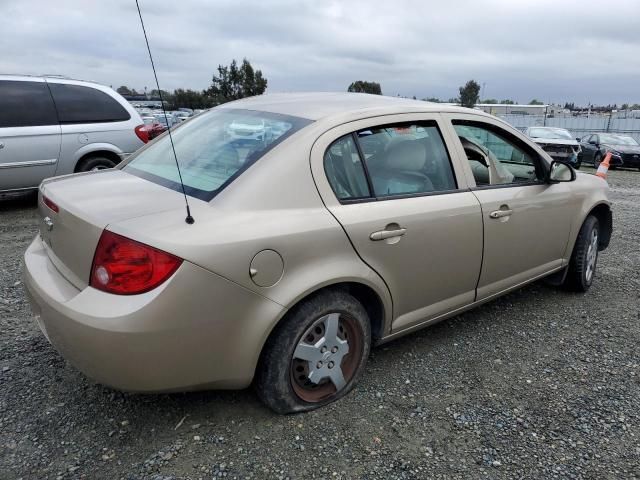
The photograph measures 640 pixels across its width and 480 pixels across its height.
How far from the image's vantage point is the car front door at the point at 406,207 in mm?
2543

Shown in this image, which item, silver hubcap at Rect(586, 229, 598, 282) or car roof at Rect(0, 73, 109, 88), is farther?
car roof at Rect(0, 73, 109, 88)

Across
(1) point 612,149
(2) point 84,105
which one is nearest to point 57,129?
(2) point 84,105

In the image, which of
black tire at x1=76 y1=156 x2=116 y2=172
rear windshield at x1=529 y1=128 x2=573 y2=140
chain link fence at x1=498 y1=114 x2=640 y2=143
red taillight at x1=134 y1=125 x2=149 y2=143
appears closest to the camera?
black tire at x1=76 y1=156 x2=116 y2=172

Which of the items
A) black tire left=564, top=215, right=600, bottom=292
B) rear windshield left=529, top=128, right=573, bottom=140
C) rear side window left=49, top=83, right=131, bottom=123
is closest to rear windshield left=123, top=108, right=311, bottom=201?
black tire left=564, top=215, right=600, bottom=292

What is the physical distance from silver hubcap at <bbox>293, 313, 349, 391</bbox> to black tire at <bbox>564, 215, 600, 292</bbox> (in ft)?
8.11

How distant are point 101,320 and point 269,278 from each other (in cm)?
68

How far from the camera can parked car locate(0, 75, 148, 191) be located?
20.3ft

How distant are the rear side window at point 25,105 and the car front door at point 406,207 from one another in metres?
5.29

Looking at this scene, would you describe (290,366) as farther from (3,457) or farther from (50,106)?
(50,106)

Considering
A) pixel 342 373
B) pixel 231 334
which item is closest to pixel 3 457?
pixel 231 334

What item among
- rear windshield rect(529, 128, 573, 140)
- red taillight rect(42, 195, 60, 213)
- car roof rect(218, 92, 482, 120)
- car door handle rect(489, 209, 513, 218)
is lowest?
rear windshield rect(529, 128, 573, 140)

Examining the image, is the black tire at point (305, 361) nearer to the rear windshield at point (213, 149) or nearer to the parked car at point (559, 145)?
the rear windshield at point (213, 149)

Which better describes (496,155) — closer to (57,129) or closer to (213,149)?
(213,149)

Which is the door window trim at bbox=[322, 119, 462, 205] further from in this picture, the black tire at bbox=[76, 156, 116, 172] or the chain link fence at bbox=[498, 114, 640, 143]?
the chain link fence at bbox=[498, 114, 640, 143]
